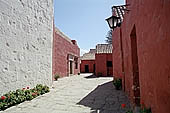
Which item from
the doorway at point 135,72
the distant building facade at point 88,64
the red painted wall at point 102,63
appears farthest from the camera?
the distant building facade at point 88,64

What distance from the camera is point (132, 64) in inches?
145

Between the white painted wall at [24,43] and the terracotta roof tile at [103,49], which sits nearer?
the white painted wall at [24,43]

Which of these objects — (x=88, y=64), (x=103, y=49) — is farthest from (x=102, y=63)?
(x=88, y=64)

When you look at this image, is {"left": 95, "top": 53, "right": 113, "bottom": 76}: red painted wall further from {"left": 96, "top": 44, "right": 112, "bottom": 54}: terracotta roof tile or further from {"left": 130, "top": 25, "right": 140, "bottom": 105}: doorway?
{"left": 130, "top": 25, "right": 140, "bottom": 105}: doorway

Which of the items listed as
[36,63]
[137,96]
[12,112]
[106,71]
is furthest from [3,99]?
[106,71]

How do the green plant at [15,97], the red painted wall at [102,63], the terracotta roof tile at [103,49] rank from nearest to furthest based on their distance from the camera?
the green plant at [15,97] → the red painted wall at [102,63] → the terracotta roof tile at [103,49]

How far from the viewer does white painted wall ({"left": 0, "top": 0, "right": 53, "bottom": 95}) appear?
4.29m

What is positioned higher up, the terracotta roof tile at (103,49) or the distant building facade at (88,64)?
the terracotta roof tile at (103,49)

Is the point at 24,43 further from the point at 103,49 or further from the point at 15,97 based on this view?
the point at 103,49

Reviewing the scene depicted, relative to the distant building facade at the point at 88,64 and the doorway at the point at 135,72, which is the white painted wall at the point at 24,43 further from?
A: the distant building facade at the point at 88,64

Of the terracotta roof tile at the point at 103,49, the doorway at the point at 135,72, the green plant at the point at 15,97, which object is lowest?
the green plant at the point at 15,97

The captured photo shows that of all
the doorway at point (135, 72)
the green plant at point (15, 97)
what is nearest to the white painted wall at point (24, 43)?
the green plant at point (15, 97)

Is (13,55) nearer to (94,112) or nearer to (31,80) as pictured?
(31,80)

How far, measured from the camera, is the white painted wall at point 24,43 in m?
4.29
